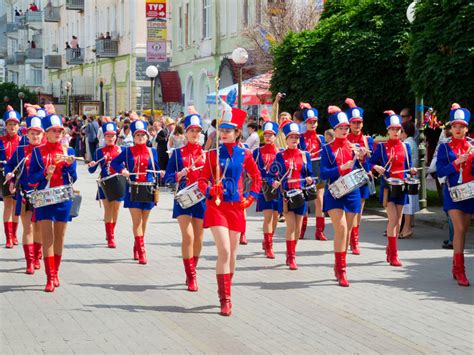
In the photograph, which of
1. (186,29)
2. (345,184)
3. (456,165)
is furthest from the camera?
(186,29)

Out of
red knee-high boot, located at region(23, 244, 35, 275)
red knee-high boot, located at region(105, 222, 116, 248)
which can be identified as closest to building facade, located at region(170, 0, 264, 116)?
red knee-high boot, located at region(105, 222, 116, 248)

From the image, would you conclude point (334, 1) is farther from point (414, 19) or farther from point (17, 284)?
point (17, 284)

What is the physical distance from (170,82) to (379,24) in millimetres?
29005

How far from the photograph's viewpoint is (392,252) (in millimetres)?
13211

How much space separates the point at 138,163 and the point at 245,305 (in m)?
3.85

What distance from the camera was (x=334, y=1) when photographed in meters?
24.0

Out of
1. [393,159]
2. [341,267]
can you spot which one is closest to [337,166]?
[341,267]

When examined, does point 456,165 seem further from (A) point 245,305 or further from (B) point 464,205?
(A) point 245,305

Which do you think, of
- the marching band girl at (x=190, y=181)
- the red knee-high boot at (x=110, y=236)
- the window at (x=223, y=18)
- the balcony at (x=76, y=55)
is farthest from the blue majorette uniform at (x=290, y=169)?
the balcony at (x=76, y=55)

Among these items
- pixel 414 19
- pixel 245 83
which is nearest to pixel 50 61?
pixel 245 83

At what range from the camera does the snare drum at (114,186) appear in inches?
571

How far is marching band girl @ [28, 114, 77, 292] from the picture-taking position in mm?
11164

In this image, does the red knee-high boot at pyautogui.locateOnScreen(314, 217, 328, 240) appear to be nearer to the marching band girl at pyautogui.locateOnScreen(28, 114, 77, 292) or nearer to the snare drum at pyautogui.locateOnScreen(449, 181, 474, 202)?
the snare drum at pyautogui.locateOnScreen(449, 181, 474, 202)

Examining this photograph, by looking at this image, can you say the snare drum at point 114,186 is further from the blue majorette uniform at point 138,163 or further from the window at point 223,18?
the window at point 223,18
